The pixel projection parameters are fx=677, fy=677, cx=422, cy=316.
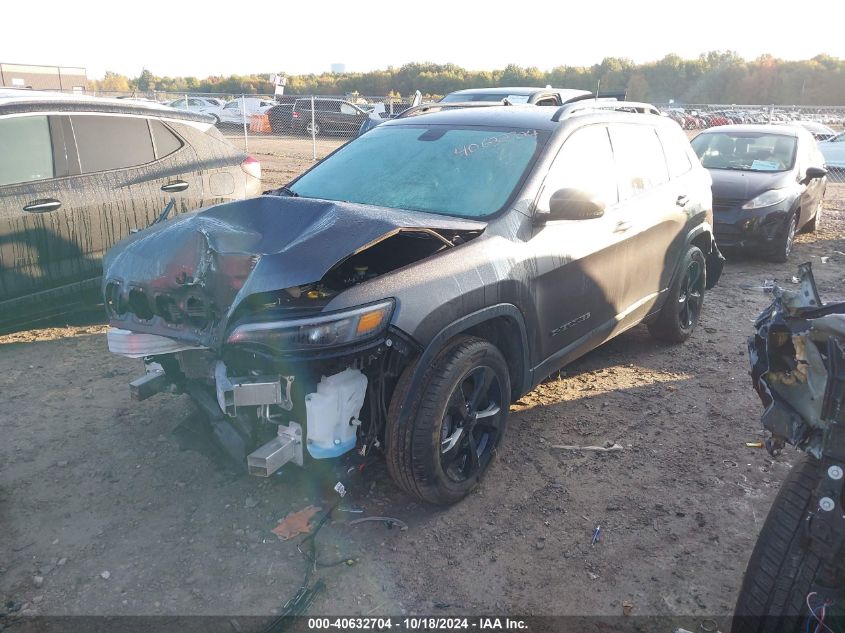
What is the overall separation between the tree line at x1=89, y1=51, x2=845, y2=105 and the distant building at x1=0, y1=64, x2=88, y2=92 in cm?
2098

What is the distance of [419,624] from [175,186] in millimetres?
4545

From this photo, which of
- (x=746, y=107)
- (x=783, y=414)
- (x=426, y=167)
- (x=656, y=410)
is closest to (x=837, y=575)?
(x=783, y=414)

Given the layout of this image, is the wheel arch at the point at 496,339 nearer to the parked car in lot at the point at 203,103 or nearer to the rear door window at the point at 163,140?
the rear door window at the point at 163,140

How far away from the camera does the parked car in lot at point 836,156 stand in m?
17.3

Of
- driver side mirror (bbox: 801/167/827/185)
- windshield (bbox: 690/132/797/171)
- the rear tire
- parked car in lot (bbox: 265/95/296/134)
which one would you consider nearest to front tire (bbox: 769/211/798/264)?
driver side mirror (bbox: 801/167/827/185)

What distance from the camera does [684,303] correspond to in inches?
220

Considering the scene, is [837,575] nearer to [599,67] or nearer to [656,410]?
[656,410]

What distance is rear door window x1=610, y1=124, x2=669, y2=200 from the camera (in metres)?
4.54

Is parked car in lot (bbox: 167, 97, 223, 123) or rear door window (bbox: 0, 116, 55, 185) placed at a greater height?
parked car in lot (bbox: 167, 97, 223, 123)

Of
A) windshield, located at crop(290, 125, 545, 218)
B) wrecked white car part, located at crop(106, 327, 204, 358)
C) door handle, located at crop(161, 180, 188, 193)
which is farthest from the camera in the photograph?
door handle, located at crop(161, 180, 188, 193)

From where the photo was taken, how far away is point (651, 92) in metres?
55.3

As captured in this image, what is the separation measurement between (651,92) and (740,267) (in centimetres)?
5184

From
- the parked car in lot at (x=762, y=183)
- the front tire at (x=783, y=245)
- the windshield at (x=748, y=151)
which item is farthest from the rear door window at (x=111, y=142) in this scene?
the front tire at (x=783, y=245)

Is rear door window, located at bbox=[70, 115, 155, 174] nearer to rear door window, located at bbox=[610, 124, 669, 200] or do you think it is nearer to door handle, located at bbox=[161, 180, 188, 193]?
door handle, located at bbox=[161, 180, 188, 193]
